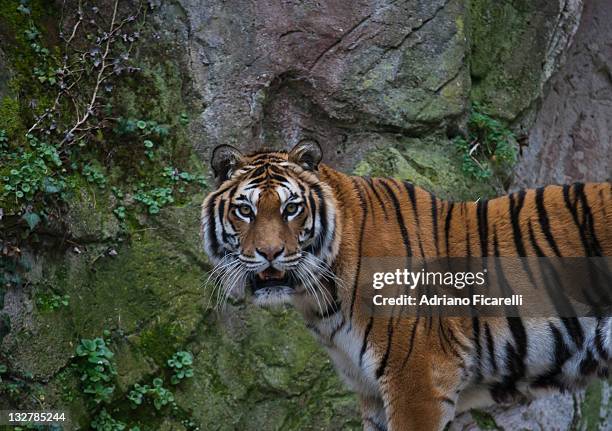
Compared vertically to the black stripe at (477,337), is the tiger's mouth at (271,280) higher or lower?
higher

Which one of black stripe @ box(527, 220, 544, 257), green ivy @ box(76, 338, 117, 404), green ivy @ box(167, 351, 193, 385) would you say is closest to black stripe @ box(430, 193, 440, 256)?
black stripe @ box(527, 220, 544, 257)

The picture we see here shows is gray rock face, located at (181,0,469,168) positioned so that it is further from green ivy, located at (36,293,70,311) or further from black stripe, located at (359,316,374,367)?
black stripe, located at (359,316,374,367)

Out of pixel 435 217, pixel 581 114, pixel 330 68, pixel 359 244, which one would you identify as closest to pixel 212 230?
pixel 359 244

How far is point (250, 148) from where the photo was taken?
19.6 feet

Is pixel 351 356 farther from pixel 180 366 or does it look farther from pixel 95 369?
pixel 95 369

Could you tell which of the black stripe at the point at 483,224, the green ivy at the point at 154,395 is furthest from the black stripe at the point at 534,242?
the green ivy at the point at 154,395

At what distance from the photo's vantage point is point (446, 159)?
6363 mm

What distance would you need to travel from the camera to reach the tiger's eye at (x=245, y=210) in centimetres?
430

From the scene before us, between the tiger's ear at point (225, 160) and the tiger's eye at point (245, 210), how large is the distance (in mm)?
261

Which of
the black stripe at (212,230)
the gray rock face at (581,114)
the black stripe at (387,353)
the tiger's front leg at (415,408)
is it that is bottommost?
the tiger's front leg at (415,408)

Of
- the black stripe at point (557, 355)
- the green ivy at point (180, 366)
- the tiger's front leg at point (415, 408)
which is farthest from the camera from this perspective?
the green ivy at point (180, 366)

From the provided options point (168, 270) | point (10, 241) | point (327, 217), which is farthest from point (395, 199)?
point (10, 241)

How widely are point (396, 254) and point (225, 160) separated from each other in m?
1.00

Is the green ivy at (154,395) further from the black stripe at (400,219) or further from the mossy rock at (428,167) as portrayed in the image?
the mossy rock at (428,167)
